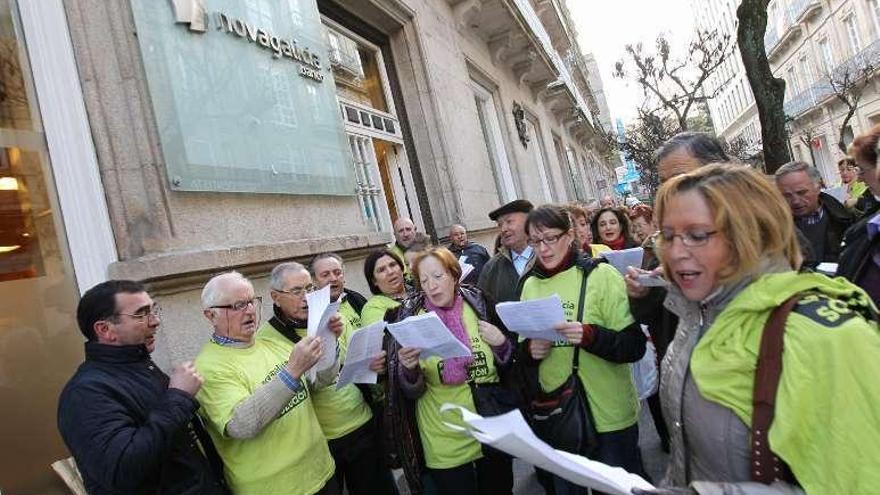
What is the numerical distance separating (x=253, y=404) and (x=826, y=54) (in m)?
41.0

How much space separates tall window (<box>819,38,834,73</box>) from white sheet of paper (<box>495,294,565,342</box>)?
1501 inches

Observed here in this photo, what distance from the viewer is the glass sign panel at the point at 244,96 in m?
3.64

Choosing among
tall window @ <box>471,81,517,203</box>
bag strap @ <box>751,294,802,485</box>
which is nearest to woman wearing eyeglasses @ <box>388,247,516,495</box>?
bag strap @ <box>751,294,802,485</box>

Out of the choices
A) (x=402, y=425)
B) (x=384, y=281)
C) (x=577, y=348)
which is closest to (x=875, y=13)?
(x=384, y=281)

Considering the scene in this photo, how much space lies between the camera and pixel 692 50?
17.7 meters

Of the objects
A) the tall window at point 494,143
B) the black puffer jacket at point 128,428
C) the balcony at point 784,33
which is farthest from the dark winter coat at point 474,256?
Result: the balcony at point 784,33

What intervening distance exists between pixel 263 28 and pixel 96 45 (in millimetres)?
Answer: 1482

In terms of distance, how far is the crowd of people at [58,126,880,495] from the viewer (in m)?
1.25

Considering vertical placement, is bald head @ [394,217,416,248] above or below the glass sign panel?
below

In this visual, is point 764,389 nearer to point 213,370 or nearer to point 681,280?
point 681,280

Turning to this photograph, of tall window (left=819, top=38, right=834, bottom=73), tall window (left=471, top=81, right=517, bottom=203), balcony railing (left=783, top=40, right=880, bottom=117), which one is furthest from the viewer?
tall window (left=819, top=38, right=834, bottom=73)

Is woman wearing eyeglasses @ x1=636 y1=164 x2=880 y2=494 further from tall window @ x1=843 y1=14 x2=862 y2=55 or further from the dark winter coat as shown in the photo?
tall window @ x1=843 y1=14 x2=862 y2=55

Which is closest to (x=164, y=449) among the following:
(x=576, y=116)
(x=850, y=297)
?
(x=850, y=297)

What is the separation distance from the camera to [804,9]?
3459cm
